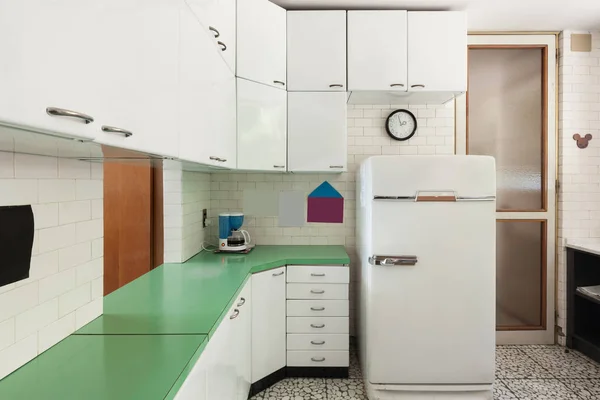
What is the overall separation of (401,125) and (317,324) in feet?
5.81

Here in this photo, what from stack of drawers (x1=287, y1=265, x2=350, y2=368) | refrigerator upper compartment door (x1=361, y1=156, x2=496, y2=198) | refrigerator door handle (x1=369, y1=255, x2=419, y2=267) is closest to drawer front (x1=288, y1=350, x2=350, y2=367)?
stack of drawers (x1=287, y1=265, x2=350, y2=368)

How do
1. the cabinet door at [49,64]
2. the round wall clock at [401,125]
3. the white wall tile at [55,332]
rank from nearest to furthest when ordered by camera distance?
the cabinet door at [49,64] < the white wall tile at [55,332] < the round wall clock at [401,125]

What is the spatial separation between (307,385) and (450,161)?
5.87 feet

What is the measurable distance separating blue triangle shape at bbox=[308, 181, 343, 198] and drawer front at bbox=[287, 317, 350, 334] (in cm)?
104

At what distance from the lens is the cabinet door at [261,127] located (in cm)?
250

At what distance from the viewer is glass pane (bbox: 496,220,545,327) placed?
3.11 meters

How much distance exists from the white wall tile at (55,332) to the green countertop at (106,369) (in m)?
0.02

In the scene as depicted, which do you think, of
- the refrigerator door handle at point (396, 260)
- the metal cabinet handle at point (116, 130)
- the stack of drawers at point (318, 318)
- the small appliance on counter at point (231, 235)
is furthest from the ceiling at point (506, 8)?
the metal cabinet handle at point (116, 130)

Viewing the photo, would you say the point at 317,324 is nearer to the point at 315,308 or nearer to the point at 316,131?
the point at 315,308

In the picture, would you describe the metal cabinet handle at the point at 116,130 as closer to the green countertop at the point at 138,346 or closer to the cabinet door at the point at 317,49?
the green countertop at the point at 138,346

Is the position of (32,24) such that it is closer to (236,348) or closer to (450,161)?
(236,348)

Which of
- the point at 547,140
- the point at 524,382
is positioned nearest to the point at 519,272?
the point at 524,382

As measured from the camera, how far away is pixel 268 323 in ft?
7.91

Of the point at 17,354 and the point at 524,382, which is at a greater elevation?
the point at 17,354
